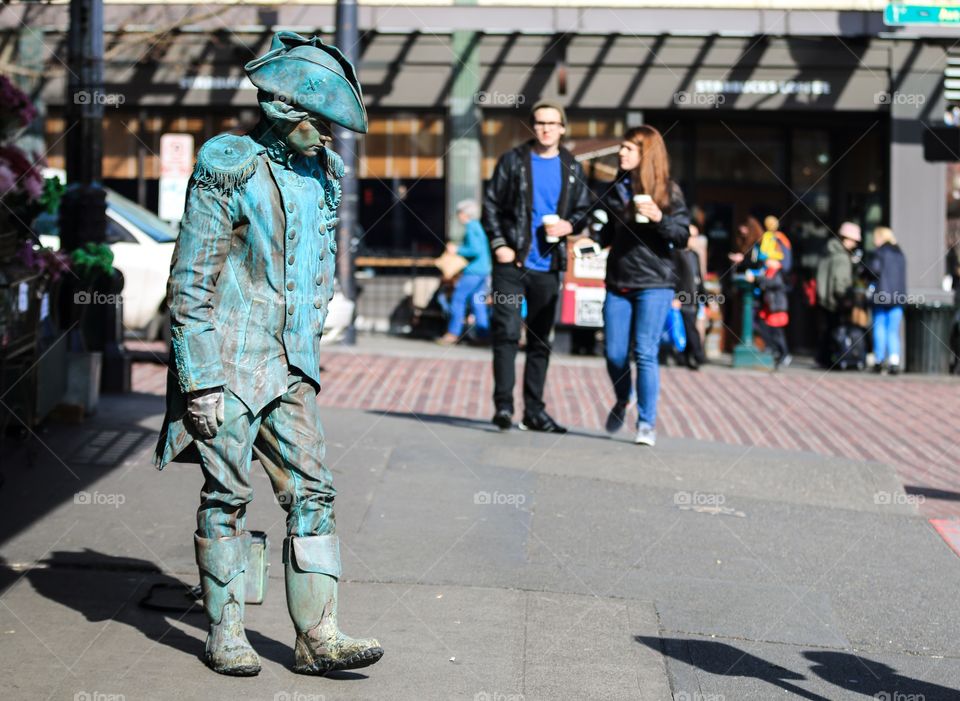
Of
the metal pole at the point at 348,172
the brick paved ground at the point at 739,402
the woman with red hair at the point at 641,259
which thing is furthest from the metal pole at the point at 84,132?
the metal pole at the point at 348,172

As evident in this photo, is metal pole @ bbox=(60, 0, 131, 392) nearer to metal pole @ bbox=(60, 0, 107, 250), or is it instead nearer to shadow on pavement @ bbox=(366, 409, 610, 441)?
metal pole @ bbox=(60, 0, 107, 250)

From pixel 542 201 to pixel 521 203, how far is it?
0.44ft

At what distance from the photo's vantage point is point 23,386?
8773 millimetres

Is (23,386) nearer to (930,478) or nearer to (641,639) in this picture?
(641,639)

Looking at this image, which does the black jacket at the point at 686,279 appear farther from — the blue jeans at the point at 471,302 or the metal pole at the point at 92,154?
the metal pole at the point at 92,154

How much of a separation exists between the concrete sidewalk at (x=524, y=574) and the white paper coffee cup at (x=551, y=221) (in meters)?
1.26

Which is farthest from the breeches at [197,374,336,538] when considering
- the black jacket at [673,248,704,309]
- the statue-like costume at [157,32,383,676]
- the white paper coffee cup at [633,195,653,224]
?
the black jacket at [673,248,704,309]

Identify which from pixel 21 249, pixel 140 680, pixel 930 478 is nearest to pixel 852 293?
pixel 930 478

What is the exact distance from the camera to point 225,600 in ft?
16.4

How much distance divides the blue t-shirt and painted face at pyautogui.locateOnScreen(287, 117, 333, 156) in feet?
15.3

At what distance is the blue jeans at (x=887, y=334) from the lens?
16672 millimetres

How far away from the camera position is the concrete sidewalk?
5.23 meters

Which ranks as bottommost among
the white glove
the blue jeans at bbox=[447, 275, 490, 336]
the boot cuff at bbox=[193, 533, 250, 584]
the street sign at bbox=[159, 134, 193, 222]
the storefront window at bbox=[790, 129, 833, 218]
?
the boot cuff at bbox=[193, 533, 250, 584]

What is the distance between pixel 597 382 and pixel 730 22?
8.04m
